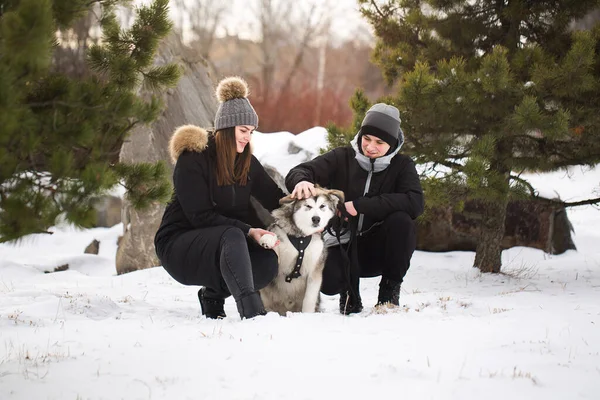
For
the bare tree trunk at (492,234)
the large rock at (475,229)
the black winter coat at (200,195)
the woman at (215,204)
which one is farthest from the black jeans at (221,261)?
the large rock at (475,229)

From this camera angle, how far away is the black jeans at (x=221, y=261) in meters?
3.53

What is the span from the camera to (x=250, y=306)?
3.46 meters

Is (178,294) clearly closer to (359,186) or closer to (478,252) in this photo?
(359,186)

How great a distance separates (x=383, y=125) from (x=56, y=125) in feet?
8.07

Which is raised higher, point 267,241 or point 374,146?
point 374,146

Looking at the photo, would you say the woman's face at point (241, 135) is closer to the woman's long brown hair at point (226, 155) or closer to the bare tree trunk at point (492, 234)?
the woman's long brown hair at point (226, 155)

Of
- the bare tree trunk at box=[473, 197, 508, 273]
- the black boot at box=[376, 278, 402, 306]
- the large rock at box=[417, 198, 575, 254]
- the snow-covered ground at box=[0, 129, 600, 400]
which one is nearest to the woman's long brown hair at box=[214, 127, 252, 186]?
the snow-covered ground at box=[0, 129, 600, 400]

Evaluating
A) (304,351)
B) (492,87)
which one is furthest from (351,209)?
(492,87)

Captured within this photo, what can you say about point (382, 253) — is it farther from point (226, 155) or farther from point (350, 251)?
point (226, 155)

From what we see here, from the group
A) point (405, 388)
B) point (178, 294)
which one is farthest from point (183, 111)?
point (405, 388)

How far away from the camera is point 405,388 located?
94.6 inches

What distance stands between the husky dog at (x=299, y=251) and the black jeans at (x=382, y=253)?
0.58 feet

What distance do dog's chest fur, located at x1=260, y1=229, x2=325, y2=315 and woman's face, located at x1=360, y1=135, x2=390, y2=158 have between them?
0.74 m

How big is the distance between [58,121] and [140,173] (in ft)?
1.93
